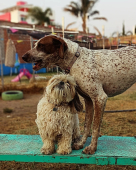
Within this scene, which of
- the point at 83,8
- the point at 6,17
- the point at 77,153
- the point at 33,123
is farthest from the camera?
the point at 6,17

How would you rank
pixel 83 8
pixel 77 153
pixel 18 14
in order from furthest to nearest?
pixel 18 14 → pixel 83 8 → pixel 77 153

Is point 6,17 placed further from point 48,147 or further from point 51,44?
point 48,147

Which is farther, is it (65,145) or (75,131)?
(75,131)

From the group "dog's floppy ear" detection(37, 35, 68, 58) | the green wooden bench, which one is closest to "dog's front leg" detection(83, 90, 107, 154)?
the green wooden bench

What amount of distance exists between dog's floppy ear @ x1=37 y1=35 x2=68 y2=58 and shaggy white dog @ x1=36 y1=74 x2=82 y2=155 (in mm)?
265

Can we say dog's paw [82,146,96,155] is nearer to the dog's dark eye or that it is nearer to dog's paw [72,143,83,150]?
dog's paw [72,143,83,150]

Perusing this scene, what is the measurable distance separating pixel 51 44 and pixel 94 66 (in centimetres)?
48

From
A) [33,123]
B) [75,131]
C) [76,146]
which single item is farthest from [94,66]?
[33,123]

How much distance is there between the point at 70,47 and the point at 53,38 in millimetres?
208

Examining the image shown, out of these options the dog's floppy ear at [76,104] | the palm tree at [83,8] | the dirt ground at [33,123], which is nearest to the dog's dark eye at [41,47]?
the dog's floppy ear at [76,104]

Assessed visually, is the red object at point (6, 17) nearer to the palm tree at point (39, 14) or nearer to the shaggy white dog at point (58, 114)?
the palm tree at point (39, 14)

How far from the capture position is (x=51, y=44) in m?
1.87

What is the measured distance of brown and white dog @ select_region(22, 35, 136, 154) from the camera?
189 cm

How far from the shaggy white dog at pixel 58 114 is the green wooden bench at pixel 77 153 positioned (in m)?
0.08
